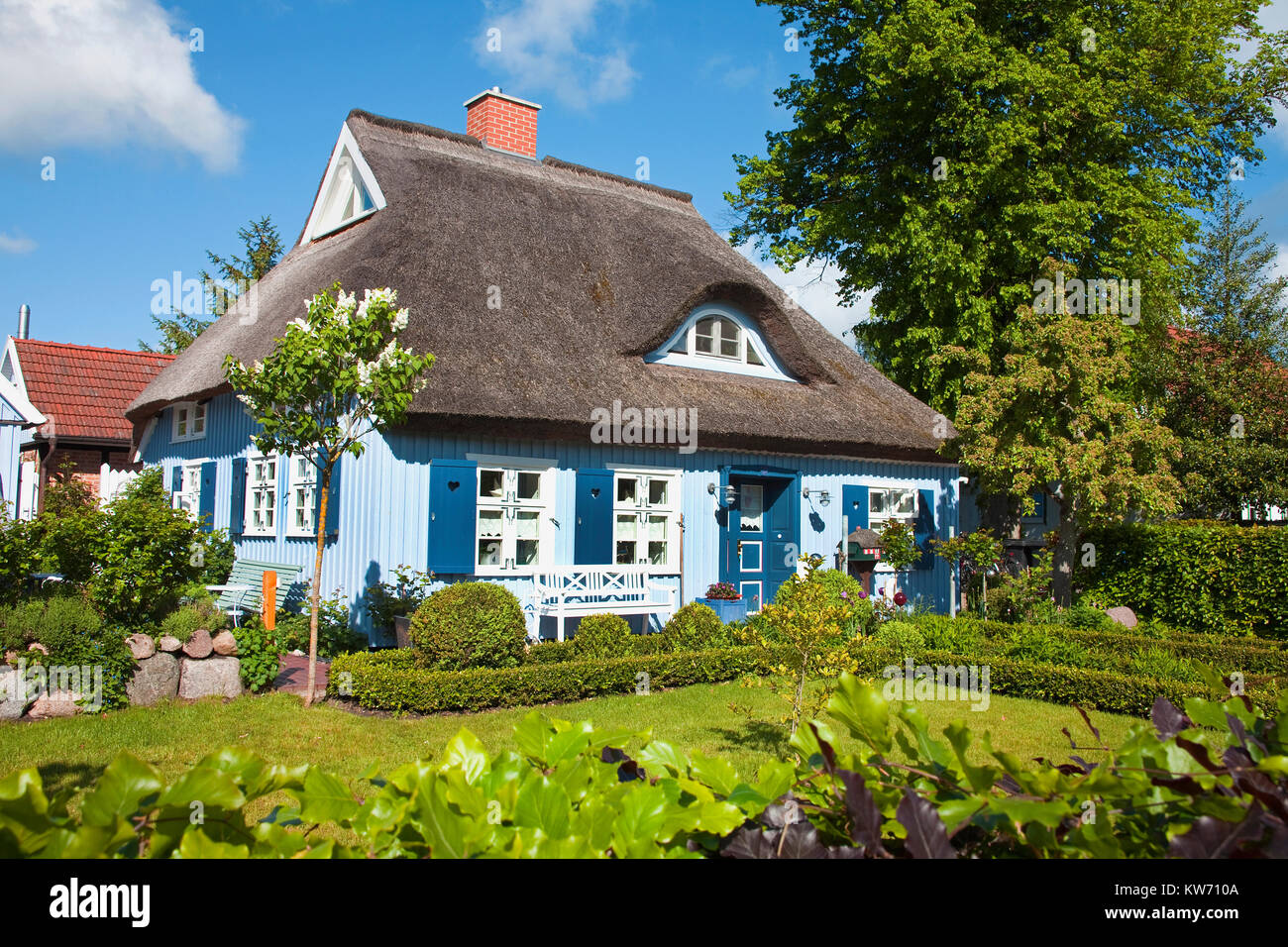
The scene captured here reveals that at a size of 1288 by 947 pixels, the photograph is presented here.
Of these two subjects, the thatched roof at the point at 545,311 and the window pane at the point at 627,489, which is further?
the window pane at the point at 627,489

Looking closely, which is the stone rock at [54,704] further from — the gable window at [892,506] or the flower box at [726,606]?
the gable window at [892,506]

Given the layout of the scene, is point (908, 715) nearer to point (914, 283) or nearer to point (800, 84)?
point (914, 283)

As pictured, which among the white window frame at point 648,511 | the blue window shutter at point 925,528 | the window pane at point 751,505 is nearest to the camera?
the white window frame at point 648,511

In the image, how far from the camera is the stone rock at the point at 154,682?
27.2ft

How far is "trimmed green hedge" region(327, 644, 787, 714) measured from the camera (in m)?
8.53

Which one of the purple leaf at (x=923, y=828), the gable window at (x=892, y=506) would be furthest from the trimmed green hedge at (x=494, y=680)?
the gable window at (x=892, y=506)

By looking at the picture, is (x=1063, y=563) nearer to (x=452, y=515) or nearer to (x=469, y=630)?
(x=452, y=515)

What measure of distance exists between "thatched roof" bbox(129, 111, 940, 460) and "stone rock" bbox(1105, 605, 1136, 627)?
388cm

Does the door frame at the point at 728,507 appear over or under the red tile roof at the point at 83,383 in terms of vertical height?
under

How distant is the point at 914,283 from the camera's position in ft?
53.1

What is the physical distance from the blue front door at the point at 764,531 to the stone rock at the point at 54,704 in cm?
893

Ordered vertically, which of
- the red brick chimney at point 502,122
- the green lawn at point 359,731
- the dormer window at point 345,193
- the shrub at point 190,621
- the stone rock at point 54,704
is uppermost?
the red brick chimney at point 502,122

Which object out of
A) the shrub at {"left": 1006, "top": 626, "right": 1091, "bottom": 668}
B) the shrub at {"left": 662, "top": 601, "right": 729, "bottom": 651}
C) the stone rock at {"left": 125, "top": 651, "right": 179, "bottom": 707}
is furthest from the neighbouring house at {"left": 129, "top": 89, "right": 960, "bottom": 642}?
the shrub at {"left": 1006, "top": 626, "right": 1091, "bottom": 668}
